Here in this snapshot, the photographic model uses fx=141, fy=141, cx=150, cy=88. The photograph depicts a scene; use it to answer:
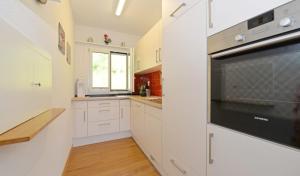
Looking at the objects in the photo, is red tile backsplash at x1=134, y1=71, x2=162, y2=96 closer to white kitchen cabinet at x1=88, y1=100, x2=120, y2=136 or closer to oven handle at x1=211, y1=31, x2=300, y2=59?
white kitchen cabinet at x1=88, y1=100, x2=120, y2=136

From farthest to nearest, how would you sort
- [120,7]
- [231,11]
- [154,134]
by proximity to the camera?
[120,7] < [154,134] < [231,11]

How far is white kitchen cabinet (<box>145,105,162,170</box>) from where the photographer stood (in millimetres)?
1689

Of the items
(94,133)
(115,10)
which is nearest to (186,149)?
(94,133)

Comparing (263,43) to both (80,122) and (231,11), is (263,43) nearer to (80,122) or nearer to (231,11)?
(231,11)

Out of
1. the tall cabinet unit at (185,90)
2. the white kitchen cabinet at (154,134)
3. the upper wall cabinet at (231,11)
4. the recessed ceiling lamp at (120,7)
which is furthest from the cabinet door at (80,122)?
the upper wall cabinet at (231,11)

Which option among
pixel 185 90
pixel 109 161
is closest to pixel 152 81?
pixel 109 161

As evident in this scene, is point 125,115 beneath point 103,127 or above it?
above

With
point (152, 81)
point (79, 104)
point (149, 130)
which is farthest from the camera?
point (152, 81)

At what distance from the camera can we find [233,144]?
2.57 feet

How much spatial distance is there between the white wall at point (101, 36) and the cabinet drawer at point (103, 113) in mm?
1592

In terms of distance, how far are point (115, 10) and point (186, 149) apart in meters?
2.45

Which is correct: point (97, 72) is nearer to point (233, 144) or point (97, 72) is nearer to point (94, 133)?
point (94, 133)

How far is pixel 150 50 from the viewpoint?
2.48 metres

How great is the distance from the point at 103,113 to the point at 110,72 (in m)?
1.08
